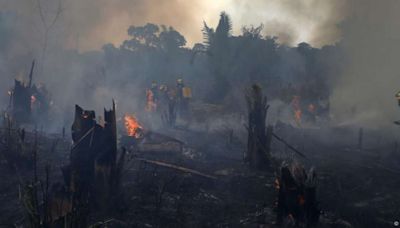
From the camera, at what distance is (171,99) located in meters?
31.2

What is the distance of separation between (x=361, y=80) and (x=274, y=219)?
120 feet

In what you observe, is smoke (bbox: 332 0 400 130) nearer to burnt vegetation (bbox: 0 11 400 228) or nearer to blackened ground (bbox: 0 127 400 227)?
burnt vegetation (bbox: 0 11 400 228)

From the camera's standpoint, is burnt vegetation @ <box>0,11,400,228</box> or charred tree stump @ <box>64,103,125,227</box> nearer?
burnt vegetation @ <box>0,11,400,228</box>

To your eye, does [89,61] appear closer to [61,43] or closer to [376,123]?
[61,43]

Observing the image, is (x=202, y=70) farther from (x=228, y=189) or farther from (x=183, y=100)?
(x=228, y=189)

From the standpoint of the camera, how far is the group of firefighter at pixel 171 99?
29319mm

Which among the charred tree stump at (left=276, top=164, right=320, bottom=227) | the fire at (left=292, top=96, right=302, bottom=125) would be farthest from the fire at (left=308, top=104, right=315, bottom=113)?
the charred tree stump at (left=276, top=164, right=320, bottom=227)

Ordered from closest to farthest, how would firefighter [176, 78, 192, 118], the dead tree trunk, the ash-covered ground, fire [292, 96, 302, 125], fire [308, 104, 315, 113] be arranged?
the ash-covered ground < the dead tree trunk < firefighter [176, 78, 192, 118] < fire [292, 96, 302, 125] < fire [308, 104, 315, 113]

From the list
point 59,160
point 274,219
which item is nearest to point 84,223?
point 274,219

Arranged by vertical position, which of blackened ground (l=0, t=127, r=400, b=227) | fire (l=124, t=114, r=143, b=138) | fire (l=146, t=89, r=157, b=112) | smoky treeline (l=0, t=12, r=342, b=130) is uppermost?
smoky treeline (l=0, t=12, r=342, b=130)

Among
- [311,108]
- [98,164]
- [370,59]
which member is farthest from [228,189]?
[370,59]

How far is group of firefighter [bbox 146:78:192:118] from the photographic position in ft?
96.2

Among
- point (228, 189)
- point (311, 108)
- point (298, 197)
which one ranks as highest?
point (311, 108)

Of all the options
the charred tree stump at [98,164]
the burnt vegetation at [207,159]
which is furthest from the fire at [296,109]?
the charred tree stump at [98,164]
